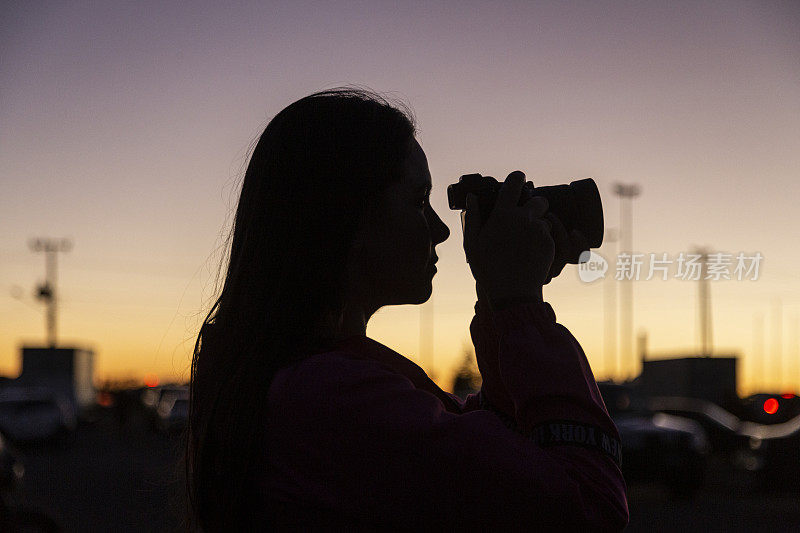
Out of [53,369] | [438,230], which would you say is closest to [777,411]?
[53,369]

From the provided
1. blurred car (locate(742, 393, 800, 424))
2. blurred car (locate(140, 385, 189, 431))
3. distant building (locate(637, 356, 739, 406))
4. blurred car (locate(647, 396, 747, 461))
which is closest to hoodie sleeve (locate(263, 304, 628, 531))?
blurred car (locate(647, 396, 747, 461))

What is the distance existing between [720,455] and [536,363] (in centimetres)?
2319

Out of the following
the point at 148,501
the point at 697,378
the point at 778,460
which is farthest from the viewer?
the point at 697,378

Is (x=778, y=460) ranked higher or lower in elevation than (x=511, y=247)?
lower

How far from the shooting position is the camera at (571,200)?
1.69m

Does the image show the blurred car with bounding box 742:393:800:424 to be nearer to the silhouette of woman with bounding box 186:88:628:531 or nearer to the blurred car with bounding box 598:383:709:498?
the blurred car with bounding box 598:383:709:498

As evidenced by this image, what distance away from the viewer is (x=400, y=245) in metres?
1.62

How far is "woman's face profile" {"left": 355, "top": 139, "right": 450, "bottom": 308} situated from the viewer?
64.0 inches

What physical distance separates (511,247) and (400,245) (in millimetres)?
203

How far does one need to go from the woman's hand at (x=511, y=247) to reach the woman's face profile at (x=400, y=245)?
93 mm

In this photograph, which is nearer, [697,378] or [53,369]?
[53,369]

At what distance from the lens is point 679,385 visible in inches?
1784

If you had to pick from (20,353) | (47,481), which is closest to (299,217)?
(47,481)

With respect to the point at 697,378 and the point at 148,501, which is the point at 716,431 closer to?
the point at 148,501
